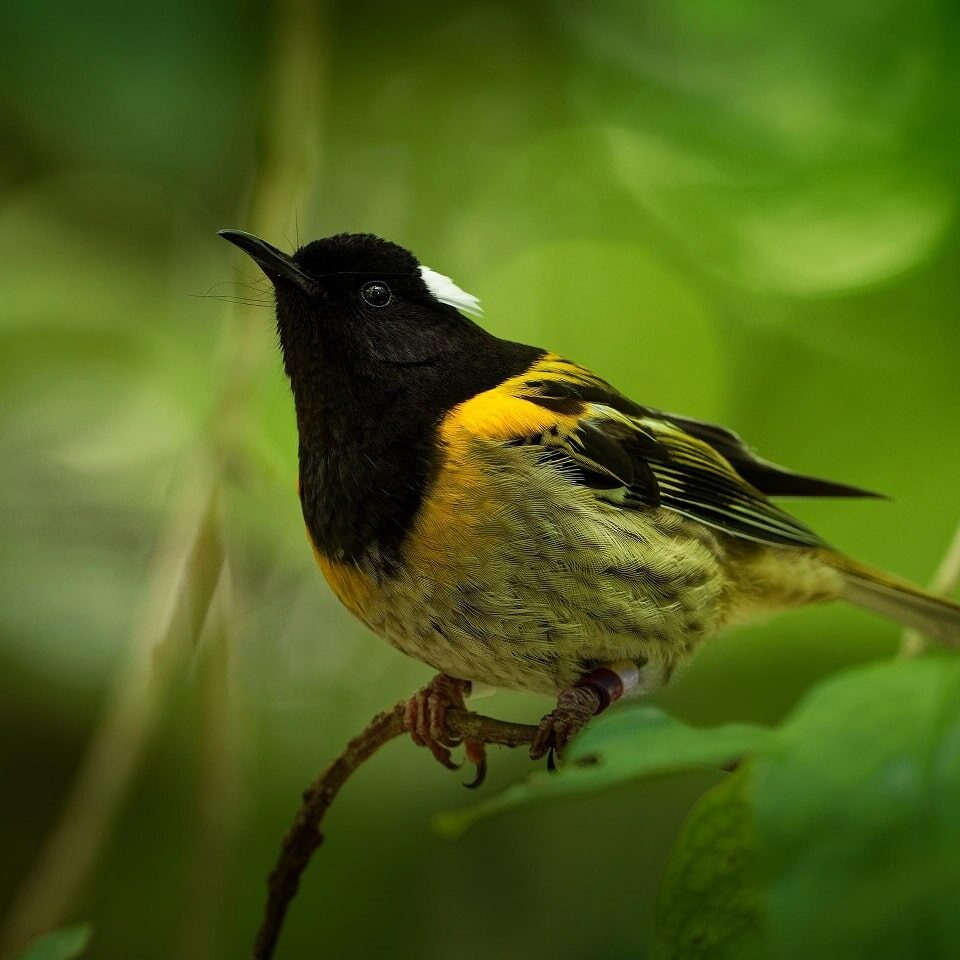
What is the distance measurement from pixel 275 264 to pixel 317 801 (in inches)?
46.5

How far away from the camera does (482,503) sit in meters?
2.41

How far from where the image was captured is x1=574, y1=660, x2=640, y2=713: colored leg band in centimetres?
253

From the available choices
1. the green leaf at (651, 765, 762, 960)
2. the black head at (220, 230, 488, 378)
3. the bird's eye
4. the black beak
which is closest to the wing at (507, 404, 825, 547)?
the black head at (220, 230, 488, 378)

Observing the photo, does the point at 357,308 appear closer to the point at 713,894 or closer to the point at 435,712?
the point at 435,712

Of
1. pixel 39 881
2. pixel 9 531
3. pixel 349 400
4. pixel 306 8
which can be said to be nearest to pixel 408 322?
pixel 349 400

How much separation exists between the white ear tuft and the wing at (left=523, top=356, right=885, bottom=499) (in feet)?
0.77

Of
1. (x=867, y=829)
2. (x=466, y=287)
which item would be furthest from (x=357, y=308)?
(x=867, y=829)

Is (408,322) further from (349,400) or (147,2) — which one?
(147,2)

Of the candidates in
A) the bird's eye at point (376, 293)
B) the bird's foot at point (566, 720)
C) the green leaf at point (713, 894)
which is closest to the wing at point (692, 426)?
the bird's eye at point (376, 293)

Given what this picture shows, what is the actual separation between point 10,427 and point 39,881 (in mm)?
2281

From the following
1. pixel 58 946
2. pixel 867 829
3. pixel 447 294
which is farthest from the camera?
pixel 447 294

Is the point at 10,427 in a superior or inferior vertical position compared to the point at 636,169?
inferior

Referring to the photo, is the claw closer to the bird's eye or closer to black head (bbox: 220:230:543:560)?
black head (bbox: 220:230:543:560)

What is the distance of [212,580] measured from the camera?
2957 millimetres
